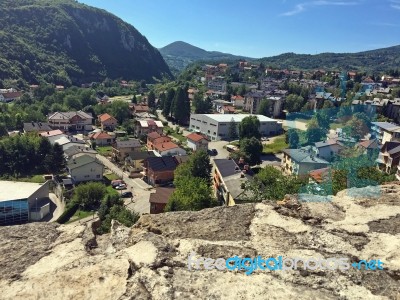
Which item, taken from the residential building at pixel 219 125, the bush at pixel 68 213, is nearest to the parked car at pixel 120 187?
the bush at pixel 68 213

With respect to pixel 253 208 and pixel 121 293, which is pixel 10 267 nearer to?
pixel 121 293

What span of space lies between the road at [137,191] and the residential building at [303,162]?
37.5 feet

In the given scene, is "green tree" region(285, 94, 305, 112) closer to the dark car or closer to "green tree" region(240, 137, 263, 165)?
"green tree" region(240, 137, 263, 165)

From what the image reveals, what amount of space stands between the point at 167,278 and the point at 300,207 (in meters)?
2.82

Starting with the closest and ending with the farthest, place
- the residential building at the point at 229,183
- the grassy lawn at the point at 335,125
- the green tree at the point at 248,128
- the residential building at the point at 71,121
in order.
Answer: the grassy lawn at the point at 335,125, the residential building at the point at 229,183, the green tree at the point at 248,128, the residential building at the point at 71,121

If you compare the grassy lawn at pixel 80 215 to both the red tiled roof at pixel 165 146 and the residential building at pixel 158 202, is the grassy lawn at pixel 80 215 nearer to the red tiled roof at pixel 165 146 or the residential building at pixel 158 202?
the residential building at pixel 158 202

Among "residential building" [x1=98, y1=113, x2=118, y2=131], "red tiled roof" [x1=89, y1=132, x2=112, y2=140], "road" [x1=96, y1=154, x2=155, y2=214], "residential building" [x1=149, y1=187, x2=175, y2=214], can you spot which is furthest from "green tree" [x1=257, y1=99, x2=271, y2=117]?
"residential building" [x1=149, y1=187, x2=175, y2=214]

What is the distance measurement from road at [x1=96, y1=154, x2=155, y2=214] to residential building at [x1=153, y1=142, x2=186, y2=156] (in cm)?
500

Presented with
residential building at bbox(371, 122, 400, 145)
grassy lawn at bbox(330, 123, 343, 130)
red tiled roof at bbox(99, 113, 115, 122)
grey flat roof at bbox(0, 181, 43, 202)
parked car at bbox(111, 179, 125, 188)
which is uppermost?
grassy lawn at bbox(330, 123, 343, 130)

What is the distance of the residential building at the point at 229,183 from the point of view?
73.2 ft

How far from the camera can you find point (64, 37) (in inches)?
4237

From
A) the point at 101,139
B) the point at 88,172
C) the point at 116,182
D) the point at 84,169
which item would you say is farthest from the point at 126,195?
the point at 101,139

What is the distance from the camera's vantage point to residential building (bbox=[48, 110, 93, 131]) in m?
51.1

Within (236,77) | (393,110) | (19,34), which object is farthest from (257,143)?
(19,34)
